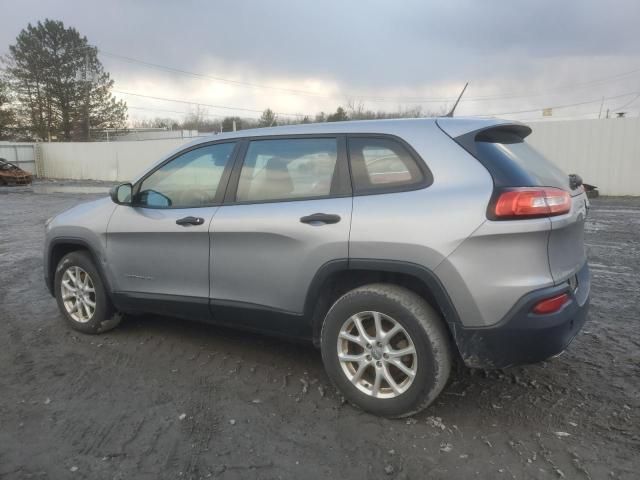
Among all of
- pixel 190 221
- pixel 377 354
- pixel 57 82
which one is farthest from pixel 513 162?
pixel 57 82

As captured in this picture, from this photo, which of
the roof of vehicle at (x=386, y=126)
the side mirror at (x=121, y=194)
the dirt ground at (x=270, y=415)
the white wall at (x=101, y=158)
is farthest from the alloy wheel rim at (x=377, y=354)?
the white wall at (x=101, y=158)

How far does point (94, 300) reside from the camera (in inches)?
176

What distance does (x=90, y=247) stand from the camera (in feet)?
14.1

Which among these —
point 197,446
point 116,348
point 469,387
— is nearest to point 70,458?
point 197,446

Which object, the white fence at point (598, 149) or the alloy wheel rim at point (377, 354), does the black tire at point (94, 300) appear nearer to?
the alloy wheel rim at point (377, 354)

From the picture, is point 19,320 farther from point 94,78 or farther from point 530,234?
point 94,78

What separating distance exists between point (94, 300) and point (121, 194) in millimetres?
1000

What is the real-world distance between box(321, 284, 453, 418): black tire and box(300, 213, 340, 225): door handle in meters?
0.44

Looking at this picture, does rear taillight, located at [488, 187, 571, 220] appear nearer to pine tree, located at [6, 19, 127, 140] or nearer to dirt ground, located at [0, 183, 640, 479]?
dirt ground, located at [0, 183, 640, 479]

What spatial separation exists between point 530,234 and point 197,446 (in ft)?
6.87

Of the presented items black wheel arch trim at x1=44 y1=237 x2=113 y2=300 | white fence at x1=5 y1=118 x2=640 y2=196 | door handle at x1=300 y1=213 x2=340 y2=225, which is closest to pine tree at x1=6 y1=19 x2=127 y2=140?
white fence at x1=5 y1=118 x2=640 y2=196

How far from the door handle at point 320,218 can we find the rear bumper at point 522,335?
916 millimetres

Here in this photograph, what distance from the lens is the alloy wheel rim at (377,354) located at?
293cm

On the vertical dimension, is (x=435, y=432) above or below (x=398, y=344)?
below
